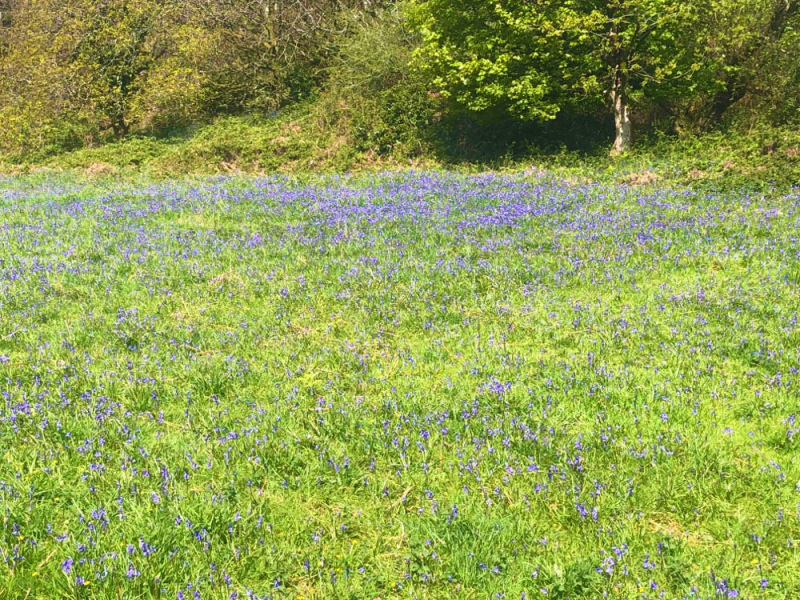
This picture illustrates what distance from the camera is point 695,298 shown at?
7316mm

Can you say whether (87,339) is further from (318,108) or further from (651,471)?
(318,108)

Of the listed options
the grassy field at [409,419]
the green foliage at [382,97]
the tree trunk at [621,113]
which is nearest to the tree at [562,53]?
the tree trunk at [621,113]

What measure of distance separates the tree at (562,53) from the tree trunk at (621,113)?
3 centimetres

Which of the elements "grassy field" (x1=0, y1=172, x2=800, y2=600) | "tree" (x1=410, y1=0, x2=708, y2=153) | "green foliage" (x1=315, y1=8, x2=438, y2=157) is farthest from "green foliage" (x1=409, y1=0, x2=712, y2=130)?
"grassy field" (x1=0, y1=172, x2=800, y2=600)

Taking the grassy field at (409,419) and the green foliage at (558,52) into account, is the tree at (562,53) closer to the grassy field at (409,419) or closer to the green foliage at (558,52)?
the green foliage at (558,52)

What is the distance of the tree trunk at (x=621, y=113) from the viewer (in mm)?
20344

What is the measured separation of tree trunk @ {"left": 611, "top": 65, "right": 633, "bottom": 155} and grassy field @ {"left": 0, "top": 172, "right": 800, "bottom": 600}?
10.9 meters

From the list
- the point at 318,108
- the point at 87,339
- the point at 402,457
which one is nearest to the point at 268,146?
the point at 318,108

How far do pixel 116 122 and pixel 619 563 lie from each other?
36.0 m

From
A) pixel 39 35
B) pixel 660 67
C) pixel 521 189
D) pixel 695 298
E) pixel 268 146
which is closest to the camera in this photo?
pixel 695 298

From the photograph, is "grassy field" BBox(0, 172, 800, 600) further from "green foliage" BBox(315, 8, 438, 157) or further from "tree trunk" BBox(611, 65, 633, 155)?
"green foliage" BBox(315, 8, 438, 157)

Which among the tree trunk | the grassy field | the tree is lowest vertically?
the grassy field

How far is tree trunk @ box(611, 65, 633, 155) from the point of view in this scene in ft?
66.7

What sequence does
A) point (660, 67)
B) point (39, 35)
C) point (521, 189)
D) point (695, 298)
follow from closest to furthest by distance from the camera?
point (695, 298) → point (521, 189) → point (660, 67) → point (39, 35)
